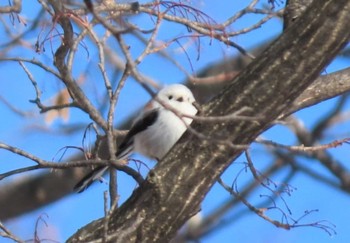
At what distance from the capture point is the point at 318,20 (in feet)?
8.05

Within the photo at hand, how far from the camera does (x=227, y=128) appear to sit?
255cm

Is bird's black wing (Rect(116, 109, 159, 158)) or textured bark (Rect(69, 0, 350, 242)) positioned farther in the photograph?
bird's black wing (Rect(116, 109, 159, 158))

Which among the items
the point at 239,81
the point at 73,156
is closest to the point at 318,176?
the point at 73,156

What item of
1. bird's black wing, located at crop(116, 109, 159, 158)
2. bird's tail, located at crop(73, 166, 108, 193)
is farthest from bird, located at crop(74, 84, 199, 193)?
bird's tail, located at crop(73, 166, 108, 193)

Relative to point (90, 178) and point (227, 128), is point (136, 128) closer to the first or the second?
point (90, 178)

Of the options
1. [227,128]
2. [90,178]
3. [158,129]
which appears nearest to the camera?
[227,128]

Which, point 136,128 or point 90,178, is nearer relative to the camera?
point 90,178

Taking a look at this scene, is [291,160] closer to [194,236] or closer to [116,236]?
[194,236]

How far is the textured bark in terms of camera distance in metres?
2.46

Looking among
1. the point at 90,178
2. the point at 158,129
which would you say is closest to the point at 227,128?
the point at 90,178

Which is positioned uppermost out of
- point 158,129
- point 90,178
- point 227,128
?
point 158,129

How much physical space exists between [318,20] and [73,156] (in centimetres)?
282

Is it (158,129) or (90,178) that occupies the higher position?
(158,129)

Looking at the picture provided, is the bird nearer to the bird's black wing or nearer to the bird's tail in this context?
the bird's black wing
